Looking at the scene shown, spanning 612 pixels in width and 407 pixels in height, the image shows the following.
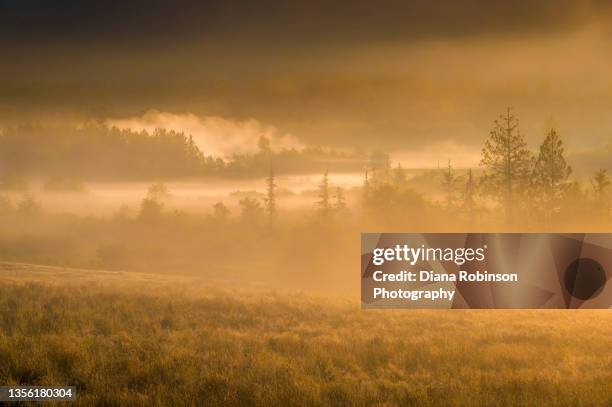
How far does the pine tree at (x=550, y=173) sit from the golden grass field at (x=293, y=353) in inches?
1876

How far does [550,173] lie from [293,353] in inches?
2346

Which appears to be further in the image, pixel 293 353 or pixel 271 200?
pixel 271 200

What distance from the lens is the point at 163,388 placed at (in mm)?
10906

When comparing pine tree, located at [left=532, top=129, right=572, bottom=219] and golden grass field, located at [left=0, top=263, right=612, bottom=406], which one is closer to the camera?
golden grass field, located at [left=0, top=263, right=612, bottom=406]

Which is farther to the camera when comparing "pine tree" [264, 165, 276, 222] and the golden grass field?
"pine tree" [264, 165, 276, 222]

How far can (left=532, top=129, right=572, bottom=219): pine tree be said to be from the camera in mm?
66000

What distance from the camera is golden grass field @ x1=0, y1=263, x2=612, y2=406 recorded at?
35.7 ft

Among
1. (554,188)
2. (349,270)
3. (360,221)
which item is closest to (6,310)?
(349,270)

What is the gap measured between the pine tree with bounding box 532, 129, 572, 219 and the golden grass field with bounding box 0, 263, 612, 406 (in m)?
47.6

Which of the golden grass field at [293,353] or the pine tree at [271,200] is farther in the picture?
the pine tree at [271,200]

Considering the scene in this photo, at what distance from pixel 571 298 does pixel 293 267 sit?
230 ft

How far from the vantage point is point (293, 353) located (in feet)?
→ 47.5

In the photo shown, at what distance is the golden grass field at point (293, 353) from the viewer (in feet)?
35.7

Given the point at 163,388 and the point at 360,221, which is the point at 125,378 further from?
the point at 360,221
